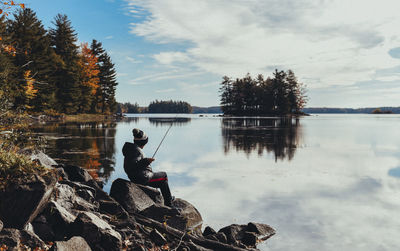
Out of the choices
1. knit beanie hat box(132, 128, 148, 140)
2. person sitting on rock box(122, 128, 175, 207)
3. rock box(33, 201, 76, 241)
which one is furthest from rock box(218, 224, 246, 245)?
knit beanie hat box(132, 128, 148, 140)

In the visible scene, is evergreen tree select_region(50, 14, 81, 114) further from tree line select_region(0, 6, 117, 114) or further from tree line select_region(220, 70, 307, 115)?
tree line select_region(220, 70, 307, 115)

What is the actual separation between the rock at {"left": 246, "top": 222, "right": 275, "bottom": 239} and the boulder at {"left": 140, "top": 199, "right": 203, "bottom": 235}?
1.01m

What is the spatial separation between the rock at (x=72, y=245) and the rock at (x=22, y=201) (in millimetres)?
885

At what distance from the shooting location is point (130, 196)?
260 inches

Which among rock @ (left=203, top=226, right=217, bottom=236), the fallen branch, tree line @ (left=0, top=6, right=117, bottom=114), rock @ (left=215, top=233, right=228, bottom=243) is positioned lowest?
rock @ (left=203, top=226, right=217, bottom=236)

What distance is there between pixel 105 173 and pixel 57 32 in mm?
51132

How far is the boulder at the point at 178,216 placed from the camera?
595 cm

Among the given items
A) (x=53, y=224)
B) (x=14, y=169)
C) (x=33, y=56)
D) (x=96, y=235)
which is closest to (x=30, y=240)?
(x=53, y=224)

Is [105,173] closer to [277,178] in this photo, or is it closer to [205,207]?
[205,207]

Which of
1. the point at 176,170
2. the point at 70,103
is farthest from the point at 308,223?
the point at 70,103

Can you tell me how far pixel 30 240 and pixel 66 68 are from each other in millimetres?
50415

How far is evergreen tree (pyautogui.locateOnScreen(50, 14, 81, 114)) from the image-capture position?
49553mm

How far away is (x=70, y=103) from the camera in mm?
51375

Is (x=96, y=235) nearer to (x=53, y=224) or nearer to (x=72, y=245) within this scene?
(x=72, y=245)
